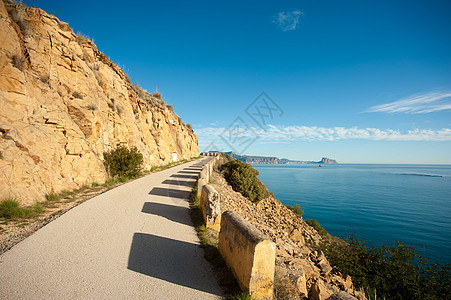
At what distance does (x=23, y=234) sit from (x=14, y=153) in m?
3.35

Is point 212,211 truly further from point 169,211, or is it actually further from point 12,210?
point 12,210

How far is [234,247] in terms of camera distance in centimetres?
357

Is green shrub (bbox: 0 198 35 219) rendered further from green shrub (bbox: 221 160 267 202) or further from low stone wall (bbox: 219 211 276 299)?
green shrub (bbox: 221 160 267 202)

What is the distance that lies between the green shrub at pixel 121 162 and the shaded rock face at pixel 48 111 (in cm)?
52

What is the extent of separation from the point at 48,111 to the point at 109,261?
8.24 meters

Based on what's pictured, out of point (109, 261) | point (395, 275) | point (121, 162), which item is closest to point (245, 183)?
point (121, 162)

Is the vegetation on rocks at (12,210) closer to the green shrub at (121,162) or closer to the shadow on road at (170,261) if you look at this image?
the shadow on road at (170,261)

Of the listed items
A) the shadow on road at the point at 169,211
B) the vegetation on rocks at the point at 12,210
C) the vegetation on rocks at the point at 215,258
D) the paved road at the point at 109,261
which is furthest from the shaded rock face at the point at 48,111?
the vegetation on rocks at the point at 215,258

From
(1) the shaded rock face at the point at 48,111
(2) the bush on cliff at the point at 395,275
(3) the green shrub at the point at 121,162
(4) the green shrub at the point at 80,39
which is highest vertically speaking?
(4) the green shrub at the point at 80,39

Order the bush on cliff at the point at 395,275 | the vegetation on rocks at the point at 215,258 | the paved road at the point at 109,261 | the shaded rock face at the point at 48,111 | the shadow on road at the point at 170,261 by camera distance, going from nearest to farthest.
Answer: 1. the paved road at the point at 109,261
2. the vegetation on rocks at the point at 215,258
3. the shadow on road at the point at 170,261
4. the bush on cliff at the point at 395,275
5. the shaded rock face at the point at 48,111

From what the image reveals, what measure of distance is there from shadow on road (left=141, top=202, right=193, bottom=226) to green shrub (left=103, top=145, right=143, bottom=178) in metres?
5.67

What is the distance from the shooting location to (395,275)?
651 centimetres

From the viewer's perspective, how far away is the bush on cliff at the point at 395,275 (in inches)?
233

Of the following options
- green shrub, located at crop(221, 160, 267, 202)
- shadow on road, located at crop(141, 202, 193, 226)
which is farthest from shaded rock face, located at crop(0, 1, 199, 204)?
green shrub, located at crop(221, 160, 267, 202)
